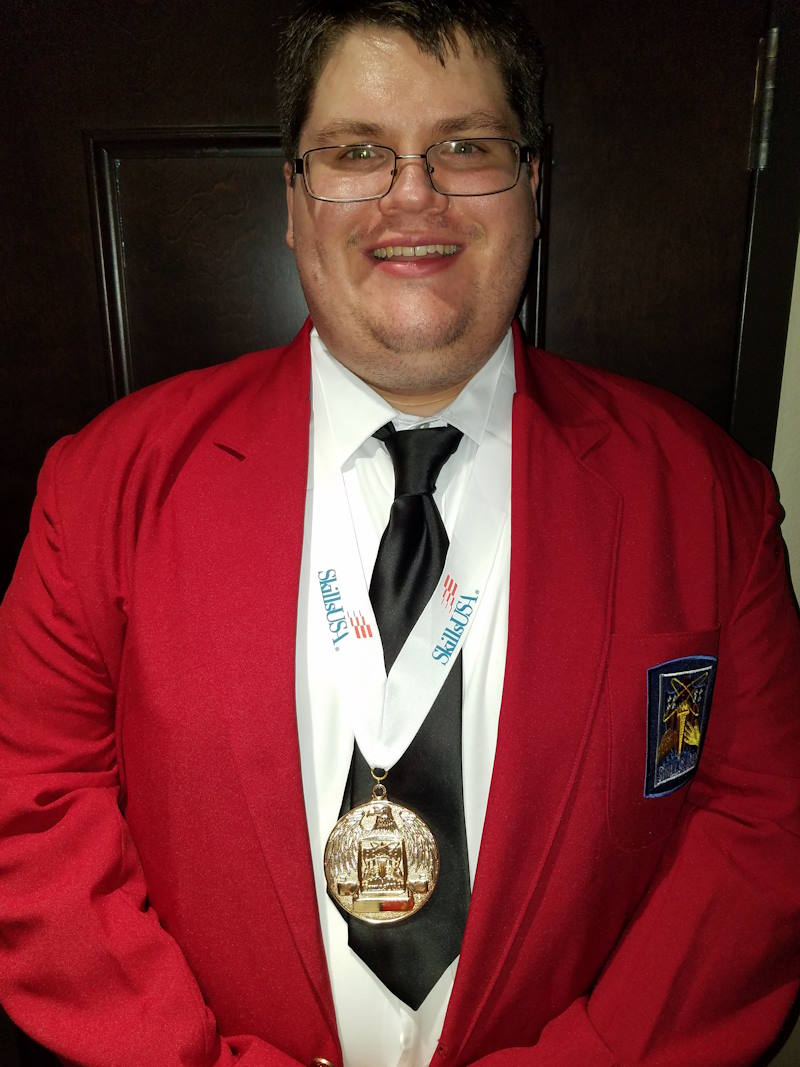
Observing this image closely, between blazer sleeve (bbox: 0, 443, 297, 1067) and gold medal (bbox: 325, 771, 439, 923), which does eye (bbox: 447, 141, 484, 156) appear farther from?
gold medal (bbox: 325, 771, 439, 923)

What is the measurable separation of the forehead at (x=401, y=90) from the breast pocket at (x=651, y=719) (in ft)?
2.39

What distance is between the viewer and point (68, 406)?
1.51 metres

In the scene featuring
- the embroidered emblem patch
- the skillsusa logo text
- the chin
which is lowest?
the embroidered emblem patch

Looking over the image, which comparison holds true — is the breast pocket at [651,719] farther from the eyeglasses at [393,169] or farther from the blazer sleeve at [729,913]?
the eyeglasses at [393,169]

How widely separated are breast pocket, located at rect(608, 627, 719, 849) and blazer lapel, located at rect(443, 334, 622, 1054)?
4 cm

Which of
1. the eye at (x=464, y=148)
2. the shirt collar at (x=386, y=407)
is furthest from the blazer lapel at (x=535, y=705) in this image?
the eye at (x=464, y=148)

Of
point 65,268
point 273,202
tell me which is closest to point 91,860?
point 65,268

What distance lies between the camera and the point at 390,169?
3.54 ft

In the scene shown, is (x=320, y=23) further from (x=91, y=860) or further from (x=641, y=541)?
(x=91, y=860)

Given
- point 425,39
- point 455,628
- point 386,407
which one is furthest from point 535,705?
point 425,39

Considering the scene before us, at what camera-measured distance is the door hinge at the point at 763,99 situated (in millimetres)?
1337

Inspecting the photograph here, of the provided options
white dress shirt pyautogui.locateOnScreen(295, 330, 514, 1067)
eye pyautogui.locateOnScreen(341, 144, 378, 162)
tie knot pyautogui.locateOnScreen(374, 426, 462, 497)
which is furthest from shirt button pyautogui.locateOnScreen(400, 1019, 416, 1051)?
eye pyautogui.locateOnScreen(341, 144, 378, 162)

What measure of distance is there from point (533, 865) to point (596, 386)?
2.42 ft

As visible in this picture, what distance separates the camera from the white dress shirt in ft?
3.67
